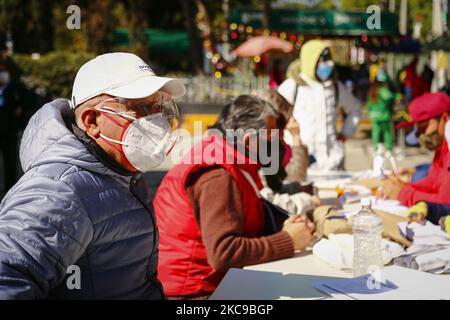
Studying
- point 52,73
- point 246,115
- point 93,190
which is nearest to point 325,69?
point 246,115

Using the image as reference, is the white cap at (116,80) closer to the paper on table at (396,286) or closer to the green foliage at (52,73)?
the paper on table at (396,286)


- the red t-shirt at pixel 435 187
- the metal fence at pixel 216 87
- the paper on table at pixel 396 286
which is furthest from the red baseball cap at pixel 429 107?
the metal fence at pixel 216 87

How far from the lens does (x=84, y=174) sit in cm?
174

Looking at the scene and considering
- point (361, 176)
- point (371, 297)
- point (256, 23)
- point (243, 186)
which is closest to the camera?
point (371, 297)

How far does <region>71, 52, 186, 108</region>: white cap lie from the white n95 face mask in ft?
0.22

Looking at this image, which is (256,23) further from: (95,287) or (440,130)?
(95,287)

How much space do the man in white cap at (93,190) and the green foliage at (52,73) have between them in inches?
641

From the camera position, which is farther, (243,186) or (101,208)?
(243,186)

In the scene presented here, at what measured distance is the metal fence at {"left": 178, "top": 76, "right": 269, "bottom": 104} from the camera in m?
18.8

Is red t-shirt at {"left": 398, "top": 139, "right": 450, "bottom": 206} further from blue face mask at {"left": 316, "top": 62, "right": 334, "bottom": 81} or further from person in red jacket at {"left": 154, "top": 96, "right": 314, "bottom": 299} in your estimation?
blue face mask at {"left": 316, "top": 62, "right": 334, "bottom": 81}

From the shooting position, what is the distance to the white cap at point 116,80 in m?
1.81

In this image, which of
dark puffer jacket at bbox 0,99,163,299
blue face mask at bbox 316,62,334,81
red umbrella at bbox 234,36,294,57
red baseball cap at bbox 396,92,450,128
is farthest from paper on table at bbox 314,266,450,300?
red umbrella at bbox 234,36,294,57

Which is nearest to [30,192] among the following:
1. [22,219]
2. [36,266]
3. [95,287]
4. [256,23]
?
[22,219]
